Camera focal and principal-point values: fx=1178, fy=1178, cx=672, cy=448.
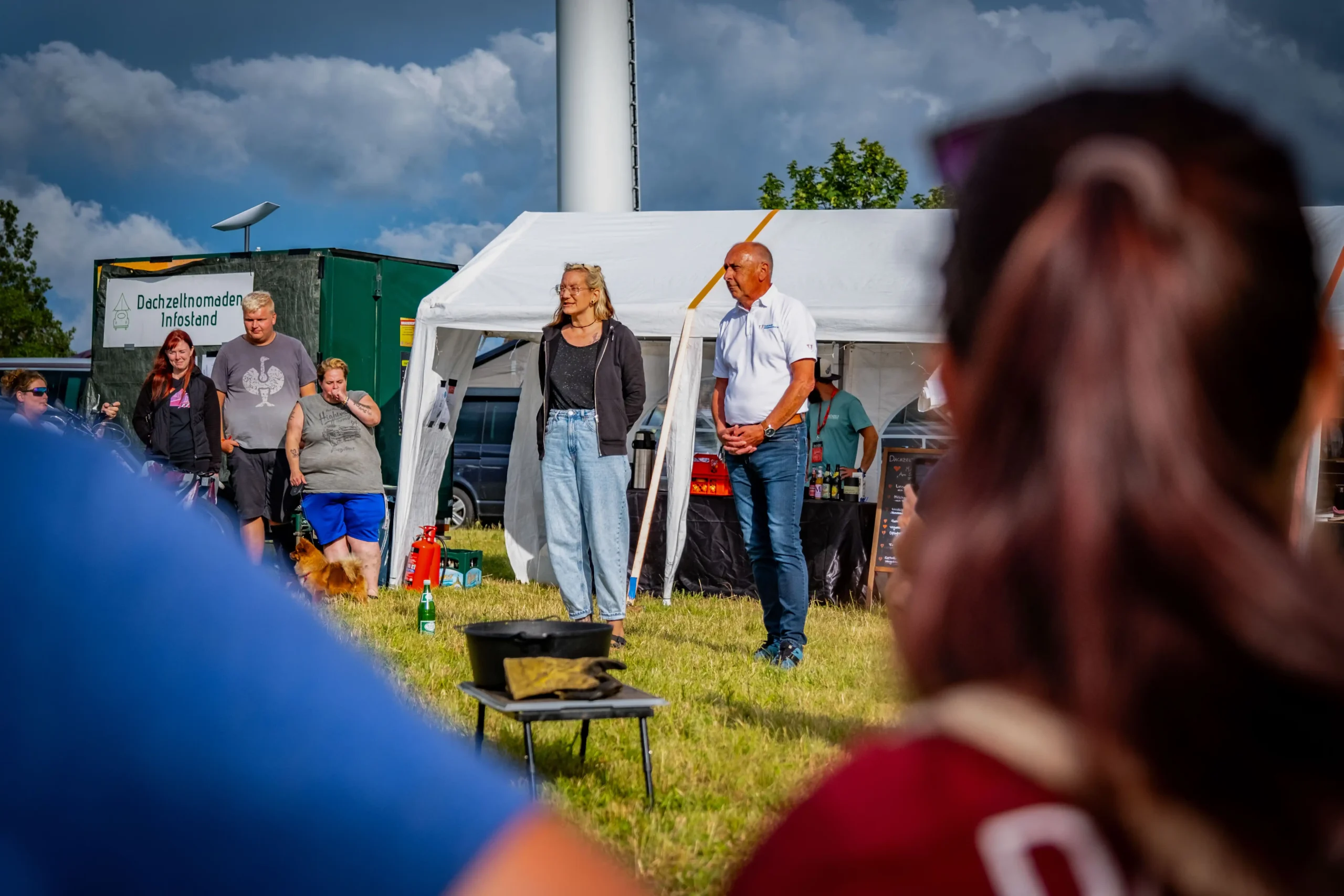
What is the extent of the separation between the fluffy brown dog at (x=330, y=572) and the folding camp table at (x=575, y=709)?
195 inches

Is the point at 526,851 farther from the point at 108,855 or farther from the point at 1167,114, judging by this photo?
the point at 1167,114

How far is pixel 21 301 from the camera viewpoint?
39.1 m

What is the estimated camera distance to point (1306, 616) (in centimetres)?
59

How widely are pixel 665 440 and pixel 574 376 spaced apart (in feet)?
6.41

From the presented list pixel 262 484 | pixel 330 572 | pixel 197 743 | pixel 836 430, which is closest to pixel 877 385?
pixel 836 430

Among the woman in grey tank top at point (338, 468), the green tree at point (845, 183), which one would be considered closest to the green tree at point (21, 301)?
the green tree at point (845, 183)

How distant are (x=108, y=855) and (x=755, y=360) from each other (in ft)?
19.4

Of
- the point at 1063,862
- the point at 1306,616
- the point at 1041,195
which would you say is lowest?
the point at 1063,862

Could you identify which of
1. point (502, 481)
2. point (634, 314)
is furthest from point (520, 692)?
point (502, 481)

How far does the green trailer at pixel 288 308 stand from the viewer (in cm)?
1099

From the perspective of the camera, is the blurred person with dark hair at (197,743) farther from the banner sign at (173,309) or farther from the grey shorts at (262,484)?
the banner sign at (173,309)

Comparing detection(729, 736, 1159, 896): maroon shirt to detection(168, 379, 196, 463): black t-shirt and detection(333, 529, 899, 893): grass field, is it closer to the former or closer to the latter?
detection(333, 529, 899, 893): grass field

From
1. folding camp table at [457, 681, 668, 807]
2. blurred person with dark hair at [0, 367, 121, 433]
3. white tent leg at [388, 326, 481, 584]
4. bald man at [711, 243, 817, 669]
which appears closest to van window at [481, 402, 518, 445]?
blurred person with dark hair at [0, 367, 121, 433]

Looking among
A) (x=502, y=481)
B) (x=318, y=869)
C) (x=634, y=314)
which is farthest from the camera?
Answer: (x=502, y=481)
